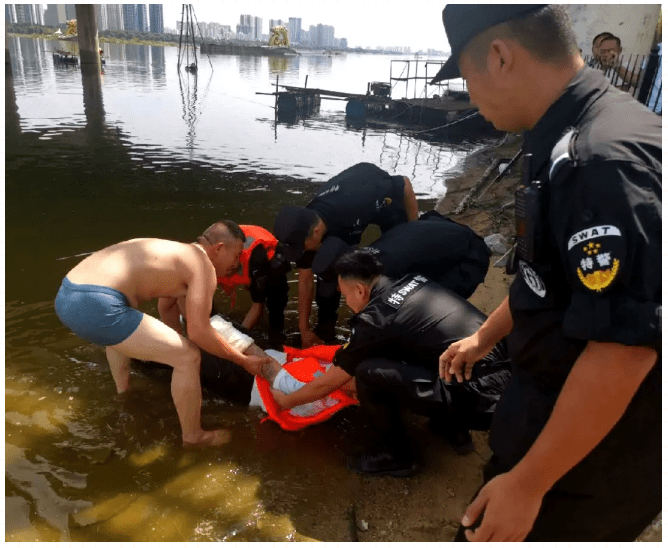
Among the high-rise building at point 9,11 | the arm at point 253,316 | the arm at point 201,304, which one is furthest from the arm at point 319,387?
the high-rise building at point 9,11

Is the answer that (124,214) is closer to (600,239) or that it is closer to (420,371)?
(420,371)

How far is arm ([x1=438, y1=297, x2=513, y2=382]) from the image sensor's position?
5.24ft

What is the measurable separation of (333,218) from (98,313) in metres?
1.96

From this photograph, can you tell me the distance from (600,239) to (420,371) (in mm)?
1758

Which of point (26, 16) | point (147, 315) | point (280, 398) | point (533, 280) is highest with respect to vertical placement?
point (26, 16)

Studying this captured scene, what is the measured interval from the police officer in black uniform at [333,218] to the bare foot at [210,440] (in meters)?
1.24

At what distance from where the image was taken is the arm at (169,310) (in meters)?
3.75

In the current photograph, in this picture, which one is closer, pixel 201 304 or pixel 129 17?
pixel 201 304

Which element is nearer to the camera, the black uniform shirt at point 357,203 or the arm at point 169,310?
the arm at point 169,310

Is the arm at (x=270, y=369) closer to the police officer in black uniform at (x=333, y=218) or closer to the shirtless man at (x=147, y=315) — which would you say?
the shirtless man at (x=147, y=315)

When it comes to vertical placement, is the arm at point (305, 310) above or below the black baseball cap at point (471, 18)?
below

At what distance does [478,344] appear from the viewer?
1683 mm

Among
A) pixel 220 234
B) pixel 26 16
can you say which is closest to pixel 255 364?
pixel 220 234

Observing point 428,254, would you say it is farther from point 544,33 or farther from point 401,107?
point 401,107
